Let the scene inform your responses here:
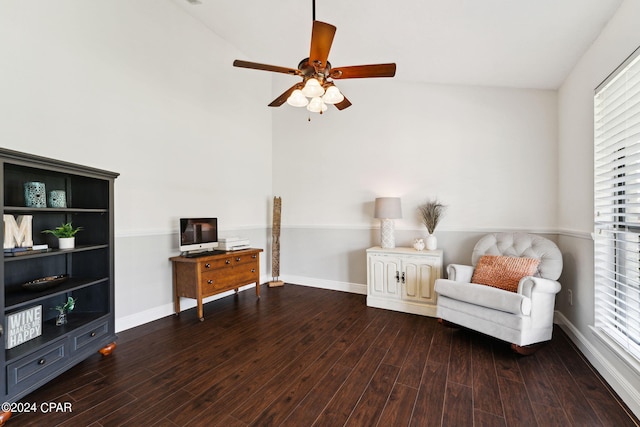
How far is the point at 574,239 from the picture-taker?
2.69 m

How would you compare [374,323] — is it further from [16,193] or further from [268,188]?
[16,193]

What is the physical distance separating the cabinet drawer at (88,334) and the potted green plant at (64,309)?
0.17m

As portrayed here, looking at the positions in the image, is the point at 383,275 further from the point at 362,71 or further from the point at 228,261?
the point at 362,71

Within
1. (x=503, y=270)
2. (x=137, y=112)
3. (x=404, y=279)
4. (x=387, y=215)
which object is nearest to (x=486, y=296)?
(x=503, y=270)

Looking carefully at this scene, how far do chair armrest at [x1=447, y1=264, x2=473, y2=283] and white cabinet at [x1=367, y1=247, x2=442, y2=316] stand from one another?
11.4 inches

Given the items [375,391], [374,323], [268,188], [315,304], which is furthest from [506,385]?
[268,188]

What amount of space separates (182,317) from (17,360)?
162cm

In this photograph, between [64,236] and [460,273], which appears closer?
[64,236]

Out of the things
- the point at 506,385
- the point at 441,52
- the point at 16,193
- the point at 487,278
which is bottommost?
the point at 506,385

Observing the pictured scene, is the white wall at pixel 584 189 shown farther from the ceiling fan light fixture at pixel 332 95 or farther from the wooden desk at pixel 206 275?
the wooden desk at pixel 206 275

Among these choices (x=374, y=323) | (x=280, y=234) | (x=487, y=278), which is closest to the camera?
(x=487, y=278)

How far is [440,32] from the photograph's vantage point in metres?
2.56

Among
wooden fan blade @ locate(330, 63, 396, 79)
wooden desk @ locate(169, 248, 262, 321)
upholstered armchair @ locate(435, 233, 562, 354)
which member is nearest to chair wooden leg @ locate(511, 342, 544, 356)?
upholstered armchair @ locate(435, 233, 562, 354)

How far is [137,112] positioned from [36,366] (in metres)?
2.38
